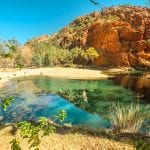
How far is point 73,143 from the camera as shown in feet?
30.3

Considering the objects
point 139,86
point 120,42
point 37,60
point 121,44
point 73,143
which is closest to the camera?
point 73,143

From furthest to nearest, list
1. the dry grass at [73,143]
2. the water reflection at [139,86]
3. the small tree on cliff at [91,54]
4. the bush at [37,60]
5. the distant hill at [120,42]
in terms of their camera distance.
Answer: the small tree on cliff at [91,54], the bush at [37,60], the distant hill at [120,42], the water reflection at [139,86], the dry grass at [73,143]

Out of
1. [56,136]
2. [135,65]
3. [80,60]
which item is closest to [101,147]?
[56,136]

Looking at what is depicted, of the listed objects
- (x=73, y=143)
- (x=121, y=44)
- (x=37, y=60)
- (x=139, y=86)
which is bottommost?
A: (x=139, y=86)

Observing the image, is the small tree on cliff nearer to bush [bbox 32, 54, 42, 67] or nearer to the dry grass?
bush [bbox 32, 54, 42, 67]

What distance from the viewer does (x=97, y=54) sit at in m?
97.8

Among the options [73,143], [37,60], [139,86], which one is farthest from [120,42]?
[73,143]

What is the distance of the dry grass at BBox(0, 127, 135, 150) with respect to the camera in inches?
352

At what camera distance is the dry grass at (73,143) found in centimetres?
893

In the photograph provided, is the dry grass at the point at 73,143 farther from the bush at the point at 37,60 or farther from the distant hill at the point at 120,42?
the bush at the point at 37,60

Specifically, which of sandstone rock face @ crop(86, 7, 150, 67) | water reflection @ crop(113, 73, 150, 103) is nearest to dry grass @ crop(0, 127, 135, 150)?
water reflection @ crop(113, 73, 150, 103)

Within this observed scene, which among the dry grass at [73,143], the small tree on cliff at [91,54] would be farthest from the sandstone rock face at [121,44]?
the dry grass at [73,143]

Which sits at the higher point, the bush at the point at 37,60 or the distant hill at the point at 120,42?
the distant hill at the point at 120,42

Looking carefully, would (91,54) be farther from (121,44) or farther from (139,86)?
(139,86)
